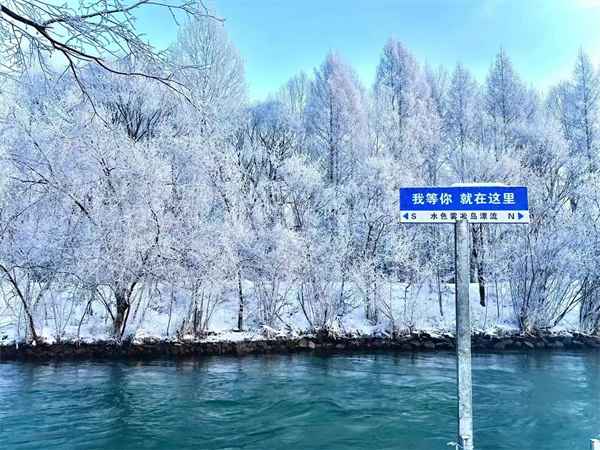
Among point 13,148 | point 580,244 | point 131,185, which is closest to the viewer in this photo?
point 13,148

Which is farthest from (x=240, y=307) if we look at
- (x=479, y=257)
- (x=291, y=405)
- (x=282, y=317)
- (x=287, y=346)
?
(x=479, y=257)

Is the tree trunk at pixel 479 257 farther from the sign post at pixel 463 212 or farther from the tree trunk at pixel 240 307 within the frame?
the sign post at pixel 463 212

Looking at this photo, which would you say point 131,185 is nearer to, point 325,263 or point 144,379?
point 144,379

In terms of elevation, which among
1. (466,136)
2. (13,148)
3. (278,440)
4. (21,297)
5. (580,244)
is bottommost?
(278,440)

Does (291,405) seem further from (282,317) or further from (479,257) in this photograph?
(479,257)

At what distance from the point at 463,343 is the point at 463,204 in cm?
110

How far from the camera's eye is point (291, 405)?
796 cm

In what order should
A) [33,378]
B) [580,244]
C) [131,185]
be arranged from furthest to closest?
[580,244] → [131,185] → [33,378]

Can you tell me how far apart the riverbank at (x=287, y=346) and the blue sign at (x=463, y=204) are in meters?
11.3

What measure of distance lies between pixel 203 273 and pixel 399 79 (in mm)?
14838

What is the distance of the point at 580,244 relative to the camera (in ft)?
48.0

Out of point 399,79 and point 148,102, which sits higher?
point 399,79

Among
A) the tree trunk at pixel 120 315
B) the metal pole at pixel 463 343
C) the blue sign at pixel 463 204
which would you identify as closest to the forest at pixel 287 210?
the tree trunk at pixel 120 315

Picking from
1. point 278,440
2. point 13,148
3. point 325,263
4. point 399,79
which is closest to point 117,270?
point 13,148
